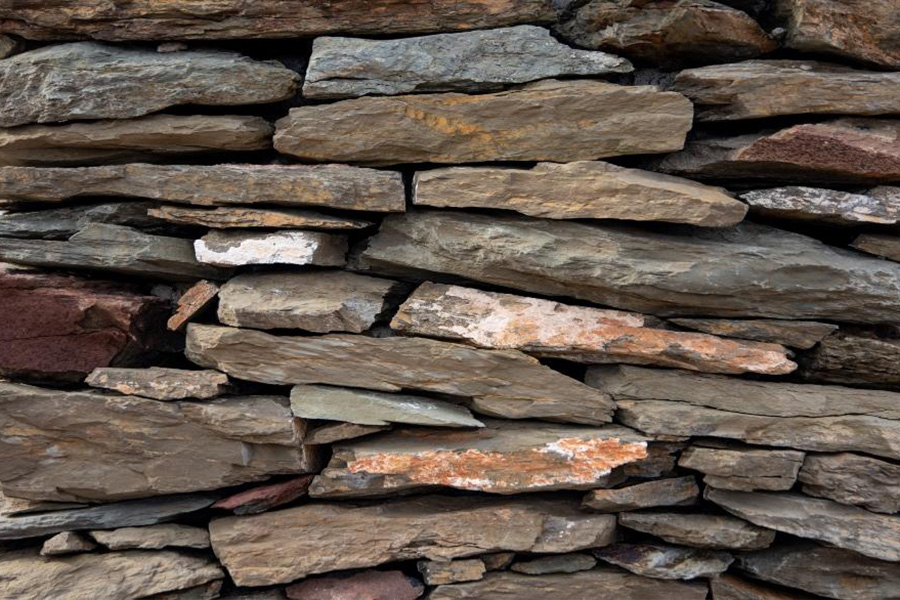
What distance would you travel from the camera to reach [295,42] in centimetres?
371

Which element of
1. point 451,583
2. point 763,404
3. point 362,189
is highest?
point 362,189

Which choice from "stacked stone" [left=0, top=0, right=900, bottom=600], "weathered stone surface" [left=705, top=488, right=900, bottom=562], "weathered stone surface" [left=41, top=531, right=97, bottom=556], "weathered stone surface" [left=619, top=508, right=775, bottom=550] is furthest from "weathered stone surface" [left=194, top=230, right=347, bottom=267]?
"weathered stone surface" [left=705, top=488, right=900, bottom=562]

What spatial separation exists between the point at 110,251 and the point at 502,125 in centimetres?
198

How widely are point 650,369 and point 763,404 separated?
1.74ft

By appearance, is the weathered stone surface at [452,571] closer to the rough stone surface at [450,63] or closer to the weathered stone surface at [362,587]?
the weathered stone surface at [362,587]

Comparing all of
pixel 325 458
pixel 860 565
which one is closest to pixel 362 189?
pixel 325 458

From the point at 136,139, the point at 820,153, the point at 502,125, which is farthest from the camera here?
the point at 136,139

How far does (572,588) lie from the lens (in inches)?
145

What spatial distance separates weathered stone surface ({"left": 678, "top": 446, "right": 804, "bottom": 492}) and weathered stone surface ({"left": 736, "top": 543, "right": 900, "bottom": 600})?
0.39 meters

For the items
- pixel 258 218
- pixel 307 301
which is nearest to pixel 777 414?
pixel 307 301

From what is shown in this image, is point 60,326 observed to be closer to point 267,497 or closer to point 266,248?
point 266,248

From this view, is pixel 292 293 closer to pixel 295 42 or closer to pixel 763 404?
pixel 295 42

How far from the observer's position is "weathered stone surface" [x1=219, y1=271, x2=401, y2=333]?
3549 millimetres

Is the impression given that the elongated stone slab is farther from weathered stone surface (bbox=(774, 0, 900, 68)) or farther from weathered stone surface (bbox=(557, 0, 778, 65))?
weathered stone surface (bbox=(774, 0, 900, 68))
